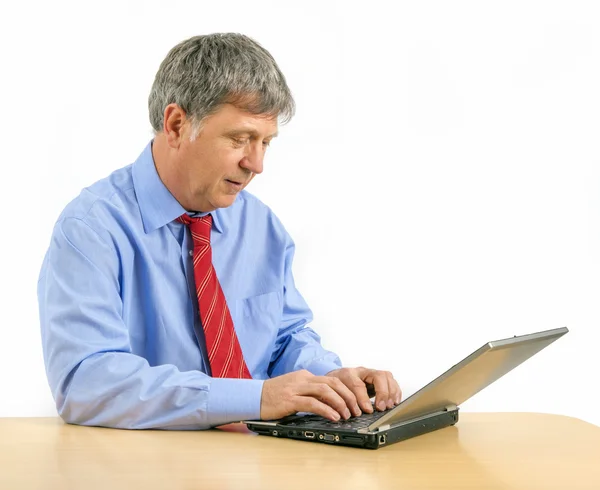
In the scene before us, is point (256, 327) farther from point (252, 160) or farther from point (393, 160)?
point (393, 160)

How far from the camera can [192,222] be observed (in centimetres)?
218

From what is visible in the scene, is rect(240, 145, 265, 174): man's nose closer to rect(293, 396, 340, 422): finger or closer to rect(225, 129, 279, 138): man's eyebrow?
rect(225, 129, 279, 138): man's eyebrow

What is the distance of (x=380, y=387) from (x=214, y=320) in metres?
0.42

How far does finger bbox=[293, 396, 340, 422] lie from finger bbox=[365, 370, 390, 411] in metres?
0.19

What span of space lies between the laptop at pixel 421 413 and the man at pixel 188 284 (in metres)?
0.05

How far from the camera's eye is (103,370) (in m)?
1.83

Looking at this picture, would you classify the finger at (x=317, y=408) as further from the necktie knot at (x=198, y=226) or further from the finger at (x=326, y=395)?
the necktie knot at (x=198, y=226)

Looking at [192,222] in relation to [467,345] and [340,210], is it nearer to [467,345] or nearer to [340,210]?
[340,210]

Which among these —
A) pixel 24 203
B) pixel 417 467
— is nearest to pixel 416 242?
pixel 24 203

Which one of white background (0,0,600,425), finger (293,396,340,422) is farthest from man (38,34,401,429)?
white background (0,0,600,425)

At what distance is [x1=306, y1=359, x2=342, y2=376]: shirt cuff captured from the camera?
222 centimetres

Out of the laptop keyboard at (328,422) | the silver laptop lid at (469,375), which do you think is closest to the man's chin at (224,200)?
the laptop keyboard at (328,422)

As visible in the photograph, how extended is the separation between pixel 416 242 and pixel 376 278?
17cm

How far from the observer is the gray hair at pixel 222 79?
2.03m
